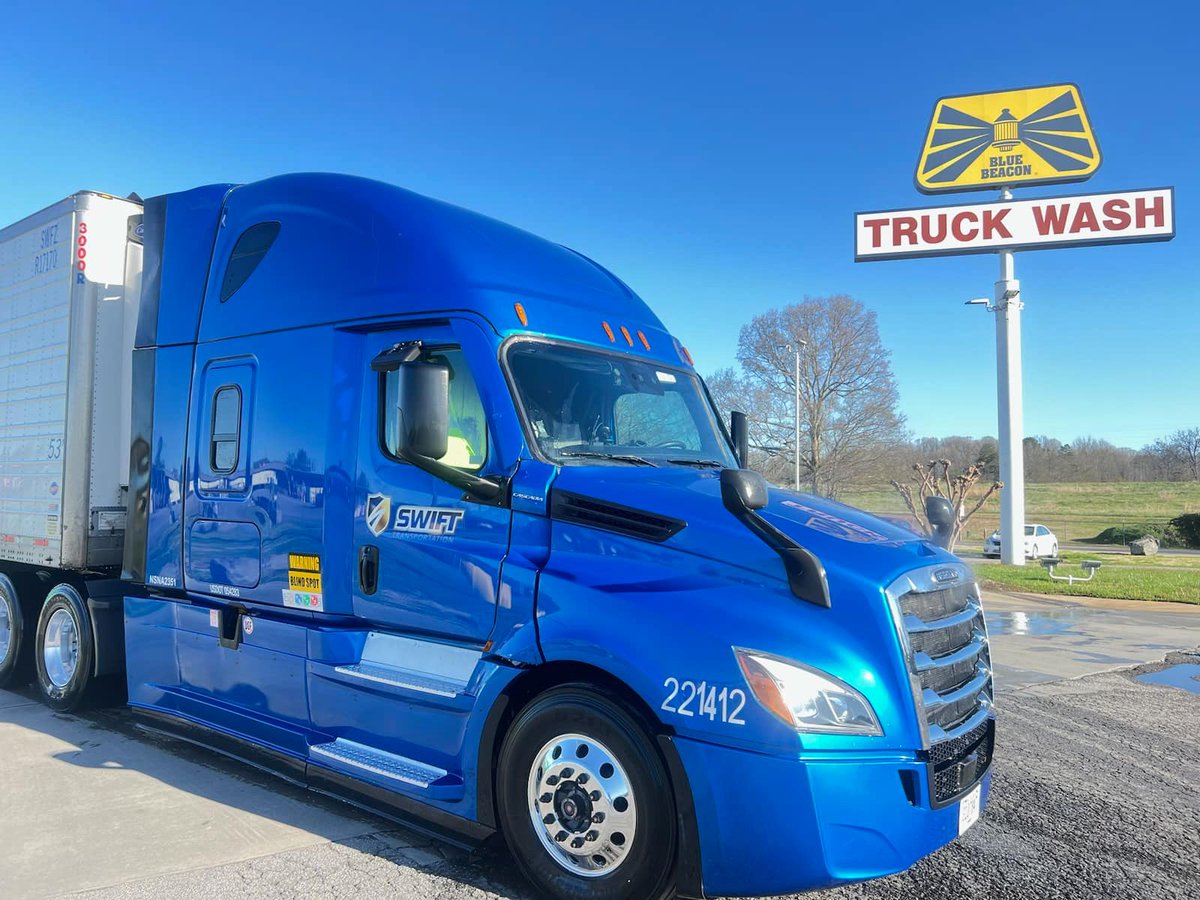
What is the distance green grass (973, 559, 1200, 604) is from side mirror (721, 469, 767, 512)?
53.6 feet

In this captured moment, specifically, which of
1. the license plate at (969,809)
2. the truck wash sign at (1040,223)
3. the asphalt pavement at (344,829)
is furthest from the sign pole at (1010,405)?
the license plate at (969,809)

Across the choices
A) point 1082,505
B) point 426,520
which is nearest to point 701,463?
point 426,520

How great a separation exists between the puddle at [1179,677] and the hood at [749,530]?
667 centimetres

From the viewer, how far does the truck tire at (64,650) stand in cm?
636

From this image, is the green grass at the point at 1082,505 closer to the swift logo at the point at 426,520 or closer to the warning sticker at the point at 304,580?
the warning sticker at the point at 304,580

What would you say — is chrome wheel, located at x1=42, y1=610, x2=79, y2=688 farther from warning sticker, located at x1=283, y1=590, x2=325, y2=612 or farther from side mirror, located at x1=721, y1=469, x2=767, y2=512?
side mirror, located at x1=721, y1=469, x2=767, y2=512

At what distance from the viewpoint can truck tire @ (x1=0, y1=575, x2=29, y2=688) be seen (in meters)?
7.19

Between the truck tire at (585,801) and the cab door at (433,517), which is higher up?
the cab door at (433,517)

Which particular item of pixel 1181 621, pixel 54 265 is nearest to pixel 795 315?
pixel 1181 621

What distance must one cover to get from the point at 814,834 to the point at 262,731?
322 cm

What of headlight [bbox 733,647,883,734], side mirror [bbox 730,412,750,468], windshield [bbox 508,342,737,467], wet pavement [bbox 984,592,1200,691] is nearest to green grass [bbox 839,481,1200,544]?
wet pavement [bbox 984,592,1200,691]

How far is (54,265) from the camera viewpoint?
6559 millimetres

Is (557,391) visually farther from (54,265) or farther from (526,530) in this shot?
(54,265)

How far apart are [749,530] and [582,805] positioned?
4.16ft
